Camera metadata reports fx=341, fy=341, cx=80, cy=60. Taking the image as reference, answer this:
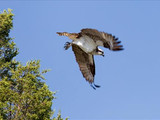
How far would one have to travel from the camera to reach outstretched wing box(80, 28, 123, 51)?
9062 mm

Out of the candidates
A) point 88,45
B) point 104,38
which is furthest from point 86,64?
point 104,38

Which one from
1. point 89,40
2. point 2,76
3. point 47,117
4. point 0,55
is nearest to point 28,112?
point 47,117

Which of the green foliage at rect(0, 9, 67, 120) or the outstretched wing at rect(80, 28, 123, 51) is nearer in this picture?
the outstretched wing at rect(80, 28, 123, 51)

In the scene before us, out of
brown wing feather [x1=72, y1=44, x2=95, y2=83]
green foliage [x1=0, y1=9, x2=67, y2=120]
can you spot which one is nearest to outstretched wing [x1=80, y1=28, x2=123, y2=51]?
brown wing feather [x1=72, y1=44, x2=95, y2=83]

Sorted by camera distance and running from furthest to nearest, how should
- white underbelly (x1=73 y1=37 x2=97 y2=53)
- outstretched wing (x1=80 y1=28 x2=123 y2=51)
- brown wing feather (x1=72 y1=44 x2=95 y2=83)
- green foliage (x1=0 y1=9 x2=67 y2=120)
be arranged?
green foliage (x1=0 y1=9 x2=67 y2=120) < brown wing feather (x1=72 y1=44 x2=95 y2=83) < white underbelly (x1=73 y1=37 x2=97 y2=53) < outstretched wing (x1=80 y1=28 x2=123 y2=51)

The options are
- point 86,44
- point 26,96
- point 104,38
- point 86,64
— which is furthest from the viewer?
point 26,96

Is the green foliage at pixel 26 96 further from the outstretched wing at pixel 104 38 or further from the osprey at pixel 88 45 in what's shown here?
the outstretched wing at pixel 104 38

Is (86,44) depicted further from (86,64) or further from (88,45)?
(86,64)

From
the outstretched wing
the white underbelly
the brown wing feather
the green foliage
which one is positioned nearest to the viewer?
the outstretched wing

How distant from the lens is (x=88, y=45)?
9.69 m

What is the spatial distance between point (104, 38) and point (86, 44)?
698mm

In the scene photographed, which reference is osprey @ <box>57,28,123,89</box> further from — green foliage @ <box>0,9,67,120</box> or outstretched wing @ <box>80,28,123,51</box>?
green foliage @ <box>0,9,67,120</box>

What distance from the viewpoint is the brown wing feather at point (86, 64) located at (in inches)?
419

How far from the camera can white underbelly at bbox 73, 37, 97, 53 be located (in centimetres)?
951
